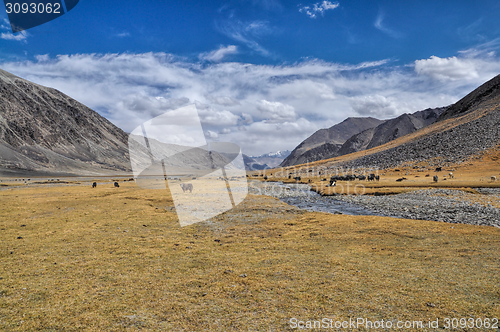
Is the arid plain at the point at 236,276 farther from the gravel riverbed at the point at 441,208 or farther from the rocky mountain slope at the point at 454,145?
the rocky mountain slope at the point at 454,145

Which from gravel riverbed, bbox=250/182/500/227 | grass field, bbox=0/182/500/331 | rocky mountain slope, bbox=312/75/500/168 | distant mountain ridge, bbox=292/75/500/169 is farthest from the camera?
rocky mountain slope, bbox=312/75/500/168

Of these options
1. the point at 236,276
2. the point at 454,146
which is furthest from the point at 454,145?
the point at 236,276

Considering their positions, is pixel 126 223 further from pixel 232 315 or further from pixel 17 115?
pixel 17 115

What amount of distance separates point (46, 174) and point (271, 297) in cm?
19125

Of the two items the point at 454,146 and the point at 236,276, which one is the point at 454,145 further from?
the point at 236,276

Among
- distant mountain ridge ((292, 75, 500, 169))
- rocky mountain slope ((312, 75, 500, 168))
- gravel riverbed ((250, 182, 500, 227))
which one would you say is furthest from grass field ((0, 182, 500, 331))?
rocky mountain slope ((312, 75, 500, 168))

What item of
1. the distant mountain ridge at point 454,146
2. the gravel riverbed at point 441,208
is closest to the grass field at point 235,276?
the gravel riverbed at point 441,208

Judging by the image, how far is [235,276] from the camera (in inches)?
463

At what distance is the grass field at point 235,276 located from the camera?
847 centimetres

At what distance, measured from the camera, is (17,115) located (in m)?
192

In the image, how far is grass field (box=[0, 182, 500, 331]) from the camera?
8.47 metres

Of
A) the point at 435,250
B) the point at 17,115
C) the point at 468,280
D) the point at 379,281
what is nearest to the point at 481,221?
the point at 435,250

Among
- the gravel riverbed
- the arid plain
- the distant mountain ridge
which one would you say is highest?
the distant mountain ridge

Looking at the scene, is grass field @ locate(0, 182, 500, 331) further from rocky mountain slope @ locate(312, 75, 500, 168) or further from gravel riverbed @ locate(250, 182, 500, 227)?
rocky mountain slope @ locate(312, 75, 500, 168)
